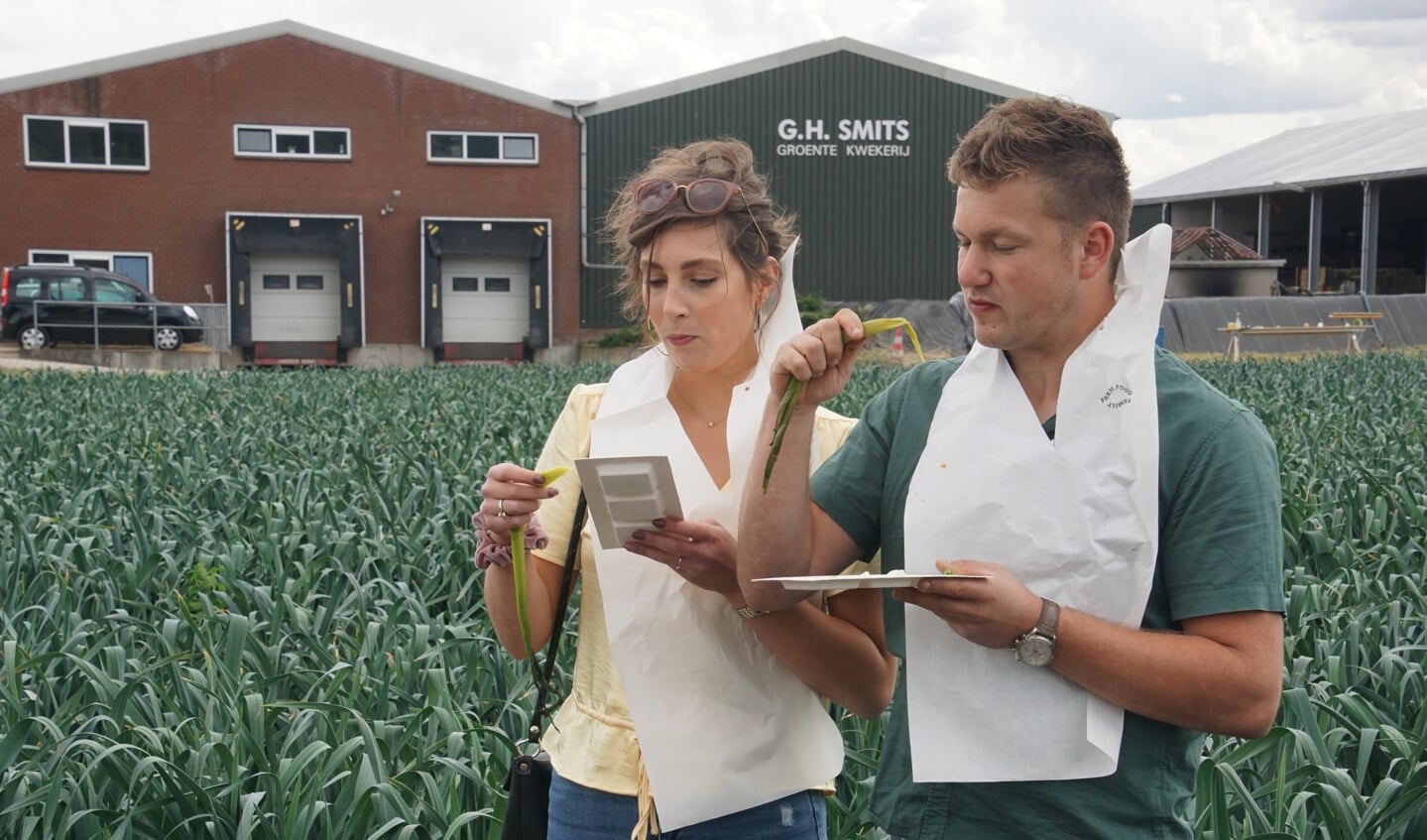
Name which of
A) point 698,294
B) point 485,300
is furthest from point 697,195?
point 485,300

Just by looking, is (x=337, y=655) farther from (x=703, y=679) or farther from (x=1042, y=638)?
(x=1042, y=638)

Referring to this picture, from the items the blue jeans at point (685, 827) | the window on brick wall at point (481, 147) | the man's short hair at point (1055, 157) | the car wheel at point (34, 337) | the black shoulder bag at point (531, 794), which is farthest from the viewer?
the window on brick wall at point (481, 147)

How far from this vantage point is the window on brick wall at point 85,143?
98.6 feet

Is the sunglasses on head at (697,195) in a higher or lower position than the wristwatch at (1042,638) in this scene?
higher

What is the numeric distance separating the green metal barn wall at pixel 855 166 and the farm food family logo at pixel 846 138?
2 centimetres

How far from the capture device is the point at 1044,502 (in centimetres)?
178

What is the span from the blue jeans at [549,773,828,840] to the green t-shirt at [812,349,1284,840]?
26 centimetres

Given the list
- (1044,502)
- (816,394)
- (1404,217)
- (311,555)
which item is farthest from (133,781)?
(1404,217)

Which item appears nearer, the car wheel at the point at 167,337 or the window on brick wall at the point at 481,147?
the car wheel at the point at 167,337

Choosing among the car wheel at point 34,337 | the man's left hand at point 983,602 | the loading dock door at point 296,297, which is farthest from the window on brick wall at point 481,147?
the man's left hand at point 983,602

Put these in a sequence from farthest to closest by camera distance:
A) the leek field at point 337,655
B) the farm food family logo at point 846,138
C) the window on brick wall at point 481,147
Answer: the farm food family logo at point 846,138
the window on brick wall at point 481,147
the leek field at point 337,655

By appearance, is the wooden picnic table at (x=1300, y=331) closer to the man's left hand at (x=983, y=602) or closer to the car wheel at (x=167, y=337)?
the car wheel at (x=167, y=337)

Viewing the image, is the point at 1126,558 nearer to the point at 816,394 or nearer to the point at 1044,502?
the point at 1044,502

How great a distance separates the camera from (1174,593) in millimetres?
1785
